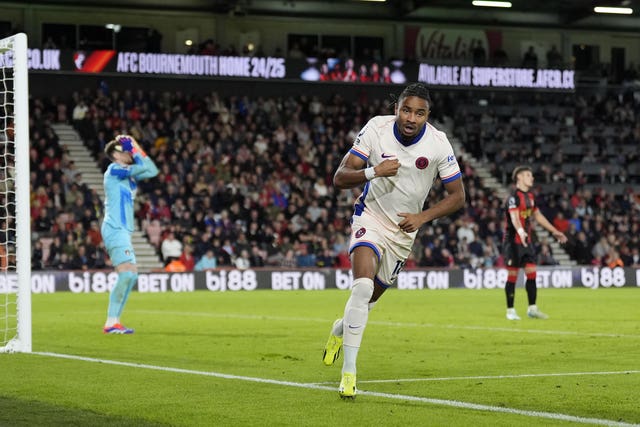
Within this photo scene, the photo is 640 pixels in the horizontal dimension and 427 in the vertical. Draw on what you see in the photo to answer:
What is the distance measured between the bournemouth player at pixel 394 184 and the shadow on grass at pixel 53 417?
6.50 ft

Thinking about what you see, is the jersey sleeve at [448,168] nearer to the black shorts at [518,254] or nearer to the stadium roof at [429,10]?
the black shorts at [518,254]

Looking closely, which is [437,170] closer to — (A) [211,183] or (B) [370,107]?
(A) [211,183]

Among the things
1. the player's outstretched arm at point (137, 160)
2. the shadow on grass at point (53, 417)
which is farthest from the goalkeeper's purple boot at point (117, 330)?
the shadow on grass at point (53, 417)

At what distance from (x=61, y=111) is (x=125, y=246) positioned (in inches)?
971

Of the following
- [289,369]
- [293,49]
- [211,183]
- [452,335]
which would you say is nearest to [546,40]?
[293,49]

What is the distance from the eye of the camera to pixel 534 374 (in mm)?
9750

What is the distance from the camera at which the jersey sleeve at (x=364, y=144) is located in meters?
8.78

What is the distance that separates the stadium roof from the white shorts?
34.0m

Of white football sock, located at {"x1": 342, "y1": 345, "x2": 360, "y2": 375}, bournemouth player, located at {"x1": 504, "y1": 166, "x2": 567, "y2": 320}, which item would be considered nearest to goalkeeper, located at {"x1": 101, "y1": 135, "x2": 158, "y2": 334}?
bournemouth player, located at {"x1": 504, "y1": 166, "x2": 567, "y2": 320}

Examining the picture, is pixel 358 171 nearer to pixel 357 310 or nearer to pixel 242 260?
pixel 357 310

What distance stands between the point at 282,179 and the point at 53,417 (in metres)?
30.5

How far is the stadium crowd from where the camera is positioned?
32.9 metres

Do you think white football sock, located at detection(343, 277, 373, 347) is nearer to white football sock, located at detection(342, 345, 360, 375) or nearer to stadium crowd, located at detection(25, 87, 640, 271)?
white football sock, located at detection(342, 345, 360, 375)

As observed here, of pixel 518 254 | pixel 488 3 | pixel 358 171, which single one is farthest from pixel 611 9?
pixel 358 171
